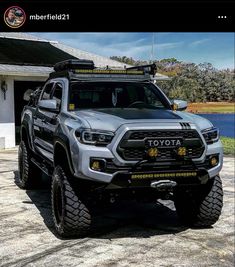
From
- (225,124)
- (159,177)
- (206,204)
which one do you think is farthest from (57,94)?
(225,124)

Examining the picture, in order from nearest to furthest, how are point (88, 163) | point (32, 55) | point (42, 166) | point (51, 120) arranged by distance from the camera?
point (88, 163)
point (51, 120)
point (42, 166)
point (32, 55)

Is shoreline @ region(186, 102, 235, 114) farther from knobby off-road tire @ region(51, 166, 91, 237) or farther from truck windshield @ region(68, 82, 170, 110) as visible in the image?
knobby off-road tire @ region(51, 166, 91, 237)

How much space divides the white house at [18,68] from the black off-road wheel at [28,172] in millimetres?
7360

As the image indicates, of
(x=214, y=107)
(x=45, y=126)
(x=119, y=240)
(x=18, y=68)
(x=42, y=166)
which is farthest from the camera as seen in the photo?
(x=214, y=107)

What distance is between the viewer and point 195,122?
19.3 feet

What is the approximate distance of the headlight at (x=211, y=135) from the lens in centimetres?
589

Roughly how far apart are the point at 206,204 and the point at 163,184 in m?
1.06

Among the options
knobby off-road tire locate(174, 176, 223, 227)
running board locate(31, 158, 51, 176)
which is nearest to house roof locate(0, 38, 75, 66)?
running board locate(31, 158, 51, 176)

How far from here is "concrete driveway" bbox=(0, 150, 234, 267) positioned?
5.20 meters

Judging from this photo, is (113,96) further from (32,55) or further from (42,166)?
(32,55)

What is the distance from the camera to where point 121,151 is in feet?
17.7
